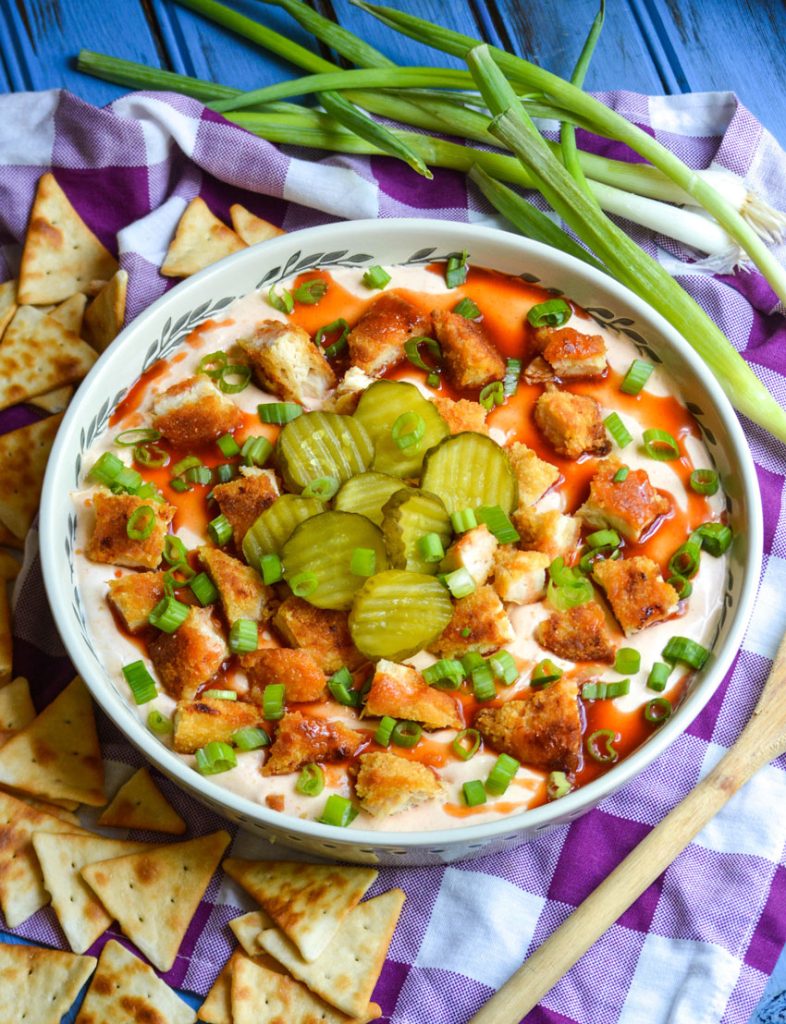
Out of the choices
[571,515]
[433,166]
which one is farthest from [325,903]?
[433,166]

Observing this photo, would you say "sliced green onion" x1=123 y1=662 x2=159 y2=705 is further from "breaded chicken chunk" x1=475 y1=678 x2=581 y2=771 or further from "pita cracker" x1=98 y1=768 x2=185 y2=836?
"breaded chicken chunk" x1=475 y1=678 x2=581 y2=771

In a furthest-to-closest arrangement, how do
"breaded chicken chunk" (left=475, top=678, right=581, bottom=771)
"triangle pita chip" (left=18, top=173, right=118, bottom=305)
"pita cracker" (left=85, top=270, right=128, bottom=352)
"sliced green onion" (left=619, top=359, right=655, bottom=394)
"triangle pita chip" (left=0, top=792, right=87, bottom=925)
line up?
"triangle pita chip" (left=18, top=173, right=118, bottom=305), "pita cracker" (left=85, top=270, right=128, bottom=352), "sliced green onion" (left=619, top=359, right=655, bottom=394), "triangle pita chip" (left=0, top=792, right=87, bottom=925), "breaded chicken chunk" (left=475, top=678, right=581, bottom=771)

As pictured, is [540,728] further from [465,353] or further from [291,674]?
[465,353]

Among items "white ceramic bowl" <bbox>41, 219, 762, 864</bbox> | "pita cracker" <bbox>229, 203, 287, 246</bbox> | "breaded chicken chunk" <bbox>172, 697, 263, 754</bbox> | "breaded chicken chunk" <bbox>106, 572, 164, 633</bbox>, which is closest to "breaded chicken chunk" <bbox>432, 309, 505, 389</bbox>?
"white ceramic bowl" <bbox>41, 219, 762, 864</bbox>

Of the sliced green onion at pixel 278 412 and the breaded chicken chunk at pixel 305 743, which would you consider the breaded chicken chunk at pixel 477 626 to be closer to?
the breaded chicken chunk at pixel 305 743

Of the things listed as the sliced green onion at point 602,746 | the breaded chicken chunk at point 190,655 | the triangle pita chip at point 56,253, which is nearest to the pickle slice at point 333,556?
the breaded chicken chunk at point 190,655

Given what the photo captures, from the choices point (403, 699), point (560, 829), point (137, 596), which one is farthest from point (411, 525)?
point (560, 829)

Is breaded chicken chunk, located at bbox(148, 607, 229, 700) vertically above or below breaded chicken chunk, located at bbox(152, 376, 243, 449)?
below
